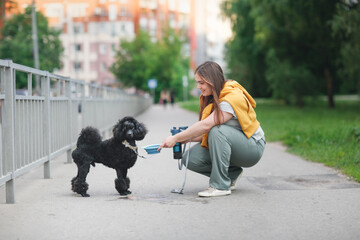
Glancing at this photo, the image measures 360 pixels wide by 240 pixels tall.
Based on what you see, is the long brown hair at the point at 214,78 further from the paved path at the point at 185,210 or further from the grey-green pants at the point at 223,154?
the paved path at the point at 185,210

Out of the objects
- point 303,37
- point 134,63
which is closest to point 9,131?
point 303,37

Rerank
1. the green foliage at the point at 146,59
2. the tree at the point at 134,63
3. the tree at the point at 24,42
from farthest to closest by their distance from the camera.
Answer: the green foliage at the point at 146,59
the tree at the point at 134,63
the tree at the point at 24,42

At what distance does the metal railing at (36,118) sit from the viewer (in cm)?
571

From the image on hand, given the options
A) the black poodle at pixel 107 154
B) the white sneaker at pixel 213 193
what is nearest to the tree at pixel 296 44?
the white sneaker at pixel 213 193

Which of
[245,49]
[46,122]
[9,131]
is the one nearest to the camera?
[9,131]

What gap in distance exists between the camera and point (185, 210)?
5254mm

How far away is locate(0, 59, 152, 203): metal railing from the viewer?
5.71 metres

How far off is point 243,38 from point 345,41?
11.5 m

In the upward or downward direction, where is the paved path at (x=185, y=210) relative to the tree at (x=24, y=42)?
downward

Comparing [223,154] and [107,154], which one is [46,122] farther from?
[223,154]

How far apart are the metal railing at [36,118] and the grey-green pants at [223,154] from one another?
5.89 feet

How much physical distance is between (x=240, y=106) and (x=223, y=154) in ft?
1.72

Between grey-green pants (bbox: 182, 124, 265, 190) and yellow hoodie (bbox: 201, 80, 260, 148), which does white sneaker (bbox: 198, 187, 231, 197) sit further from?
yellow hoodie (bbox: 201, 80, 260, 148)

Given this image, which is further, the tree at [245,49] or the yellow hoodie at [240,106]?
the tree at [245,49]
